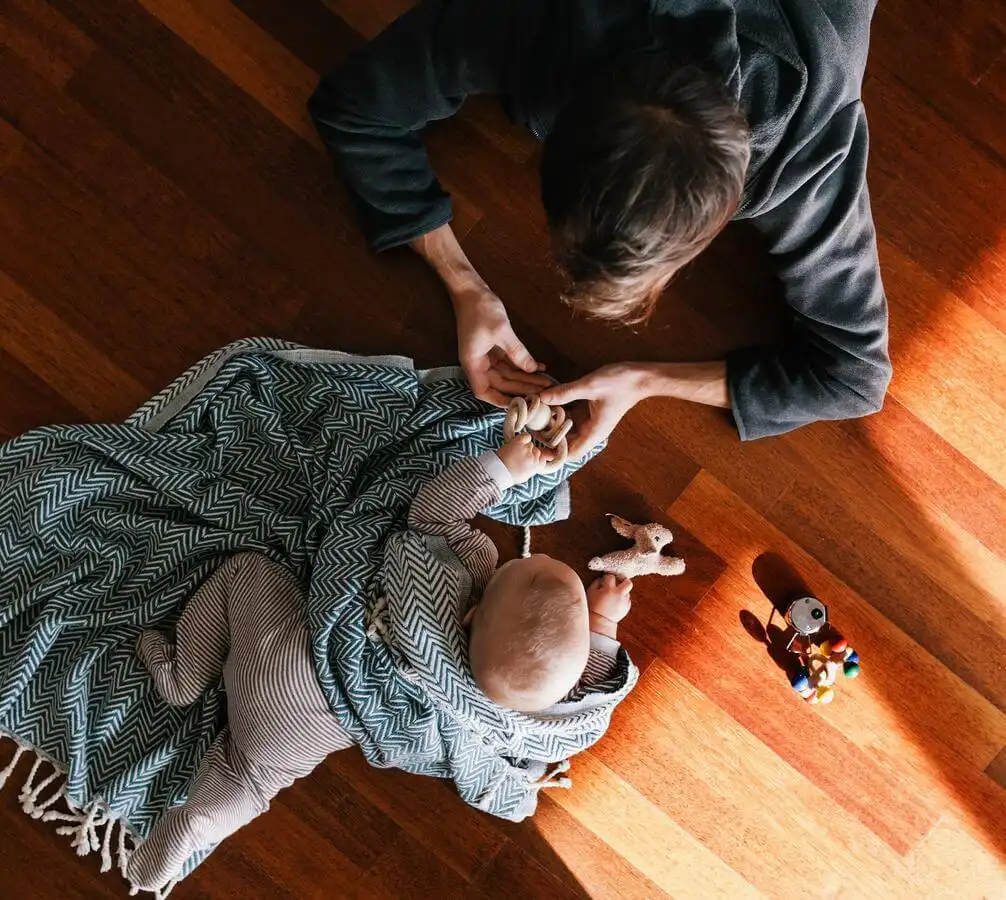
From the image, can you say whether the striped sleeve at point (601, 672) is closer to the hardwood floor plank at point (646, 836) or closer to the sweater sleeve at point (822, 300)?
the hardwood floor plank at point (646, 836)

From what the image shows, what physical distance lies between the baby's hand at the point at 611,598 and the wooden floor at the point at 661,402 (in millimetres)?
42

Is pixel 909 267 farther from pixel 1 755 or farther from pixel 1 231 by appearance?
pixel 1 755

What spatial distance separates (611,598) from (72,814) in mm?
689

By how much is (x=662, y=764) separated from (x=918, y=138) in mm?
822

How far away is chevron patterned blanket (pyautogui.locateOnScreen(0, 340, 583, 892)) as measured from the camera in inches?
38.8

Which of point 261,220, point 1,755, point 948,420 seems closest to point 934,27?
point 948,420

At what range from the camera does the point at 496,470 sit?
3.11 feet

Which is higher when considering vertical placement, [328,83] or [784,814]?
[328,83]

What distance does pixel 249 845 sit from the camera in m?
1.03

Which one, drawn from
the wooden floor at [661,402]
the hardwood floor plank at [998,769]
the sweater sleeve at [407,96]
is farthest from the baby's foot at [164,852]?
the hardwood floor plank at [998,769]

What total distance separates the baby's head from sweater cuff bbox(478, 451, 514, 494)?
11cm

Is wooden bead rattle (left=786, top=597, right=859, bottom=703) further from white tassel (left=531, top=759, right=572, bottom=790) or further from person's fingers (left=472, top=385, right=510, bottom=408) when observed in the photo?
person's fingers (left=472, top=385, right=510, bottom=408)

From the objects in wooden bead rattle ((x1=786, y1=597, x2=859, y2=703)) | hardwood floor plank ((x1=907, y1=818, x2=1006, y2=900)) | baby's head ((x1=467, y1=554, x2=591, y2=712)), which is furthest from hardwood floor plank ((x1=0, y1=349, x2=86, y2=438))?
hardwood floor plank ((x1=907, y1=818, x2=1006, y2=900))

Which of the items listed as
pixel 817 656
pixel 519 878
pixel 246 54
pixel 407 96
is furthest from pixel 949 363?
pixel 246 54
